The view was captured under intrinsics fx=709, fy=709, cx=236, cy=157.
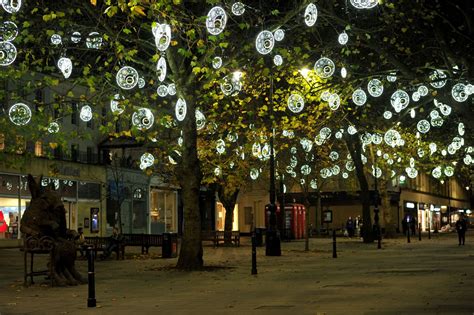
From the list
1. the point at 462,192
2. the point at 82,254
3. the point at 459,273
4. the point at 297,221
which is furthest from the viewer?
the point at 462,192

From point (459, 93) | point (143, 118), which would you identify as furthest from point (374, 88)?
point (143, 118)

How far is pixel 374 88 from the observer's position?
69.6ft

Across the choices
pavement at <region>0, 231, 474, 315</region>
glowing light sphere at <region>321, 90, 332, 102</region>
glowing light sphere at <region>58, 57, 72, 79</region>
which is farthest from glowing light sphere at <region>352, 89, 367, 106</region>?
glowing light sphere at <region>58, 57, 72, 79</region>

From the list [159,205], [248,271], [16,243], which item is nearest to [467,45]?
[248,271]

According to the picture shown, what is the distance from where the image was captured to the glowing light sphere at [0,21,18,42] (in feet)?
52.8

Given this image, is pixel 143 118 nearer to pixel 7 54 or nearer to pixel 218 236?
pixel 7 54

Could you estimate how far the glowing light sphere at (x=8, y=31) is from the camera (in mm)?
16084

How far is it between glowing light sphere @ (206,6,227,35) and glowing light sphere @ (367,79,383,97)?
27.1 ft

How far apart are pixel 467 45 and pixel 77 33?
10.8m

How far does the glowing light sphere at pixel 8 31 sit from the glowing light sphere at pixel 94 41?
2184mm

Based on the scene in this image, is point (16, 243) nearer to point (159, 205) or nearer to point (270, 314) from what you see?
point (159, 205)

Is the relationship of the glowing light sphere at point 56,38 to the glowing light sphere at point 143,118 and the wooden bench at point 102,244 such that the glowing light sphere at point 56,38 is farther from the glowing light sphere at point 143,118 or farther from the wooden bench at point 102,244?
the wooden bench at point 102,244

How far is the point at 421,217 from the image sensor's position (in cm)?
7925

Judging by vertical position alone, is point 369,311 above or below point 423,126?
below
